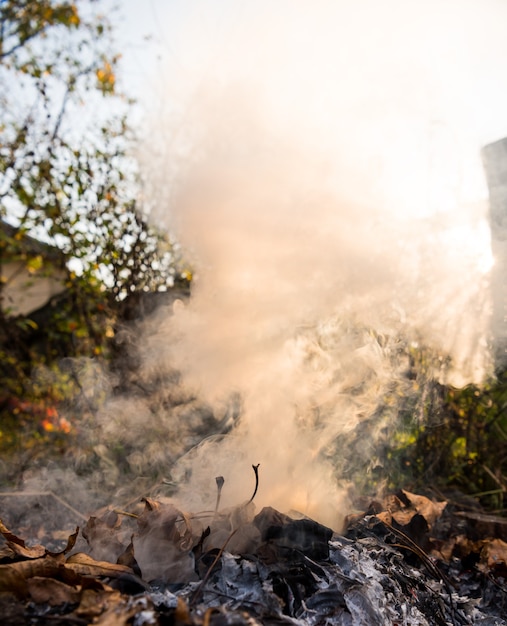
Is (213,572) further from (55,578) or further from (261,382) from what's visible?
(261,382)

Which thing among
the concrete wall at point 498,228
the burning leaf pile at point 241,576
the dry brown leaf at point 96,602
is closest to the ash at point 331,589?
the burning leaf pile at point 241,576

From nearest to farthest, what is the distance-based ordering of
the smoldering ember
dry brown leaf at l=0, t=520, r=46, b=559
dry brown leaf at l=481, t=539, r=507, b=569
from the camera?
the smoldering ember → dry brown leaf at l=0, t=520, r=46, b=559 → dry brown leaf at l=481, t=539, r=507, b=569

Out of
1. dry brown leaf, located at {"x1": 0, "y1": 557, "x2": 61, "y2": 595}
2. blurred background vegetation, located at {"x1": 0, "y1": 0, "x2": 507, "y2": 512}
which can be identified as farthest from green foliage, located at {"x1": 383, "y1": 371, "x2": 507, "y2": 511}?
dry brown leaf, located at {"x1": 0, "y1": 557, "x2": 61, "y2": 595}

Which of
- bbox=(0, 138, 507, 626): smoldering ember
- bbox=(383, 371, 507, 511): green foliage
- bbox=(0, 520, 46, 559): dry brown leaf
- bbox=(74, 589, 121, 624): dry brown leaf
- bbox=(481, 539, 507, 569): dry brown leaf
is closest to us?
bbox=(74, 589, 121, 624): dry brown leaf

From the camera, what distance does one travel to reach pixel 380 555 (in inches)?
88.9

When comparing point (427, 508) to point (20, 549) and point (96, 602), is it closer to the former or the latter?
point (96, 602)

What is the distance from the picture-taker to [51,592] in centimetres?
151

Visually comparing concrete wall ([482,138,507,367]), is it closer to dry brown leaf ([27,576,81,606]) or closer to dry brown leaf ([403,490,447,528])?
dry brown leaf ([403,490,447,528])

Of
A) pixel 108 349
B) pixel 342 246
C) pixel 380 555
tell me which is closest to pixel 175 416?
pixel 108 349

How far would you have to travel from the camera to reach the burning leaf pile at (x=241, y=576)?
4.85 ft

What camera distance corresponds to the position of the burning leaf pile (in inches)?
58.2

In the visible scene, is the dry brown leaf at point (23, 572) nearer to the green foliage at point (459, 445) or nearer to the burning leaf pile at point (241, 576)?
the burning leaf pile at point (241, 576)

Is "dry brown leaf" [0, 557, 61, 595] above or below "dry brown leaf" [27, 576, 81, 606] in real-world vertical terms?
above

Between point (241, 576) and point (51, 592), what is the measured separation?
2.22 feet
